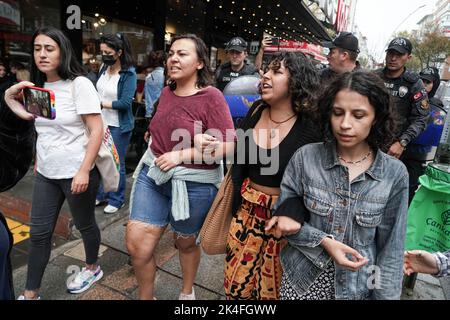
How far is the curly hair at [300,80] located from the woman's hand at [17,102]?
52.1 inches

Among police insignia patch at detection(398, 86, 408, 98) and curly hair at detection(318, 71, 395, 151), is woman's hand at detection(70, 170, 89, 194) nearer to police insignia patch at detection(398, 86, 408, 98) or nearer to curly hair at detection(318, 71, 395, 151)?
curly hair at detection(318, 71, 395, 151)

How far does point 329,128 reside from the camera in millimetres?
1587

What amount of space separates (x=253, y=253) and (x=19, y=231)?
2.80 m

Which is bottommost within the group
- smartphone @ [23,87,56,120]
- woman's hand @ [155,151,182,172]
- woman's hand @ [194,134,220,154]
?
woman's hand @ [155,151,182,172]

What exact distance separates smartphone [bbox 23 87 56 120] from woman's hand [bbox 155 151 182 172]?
2.22 ft

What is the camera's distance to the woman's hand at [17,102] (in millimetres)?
1699

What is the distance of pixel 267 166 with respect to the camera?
71.8 inches

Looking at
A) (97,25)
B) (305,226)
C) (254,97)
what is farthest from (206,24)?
(305,226)

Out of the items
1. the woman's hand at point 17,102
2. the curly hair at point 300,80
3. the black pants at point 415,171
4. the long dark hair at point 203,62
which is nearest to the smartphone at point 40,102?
the woman's hand at point 17,102

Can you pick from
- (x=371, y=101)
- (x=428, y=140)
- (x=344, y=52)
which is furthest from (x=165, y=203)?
(x=428, y=140)

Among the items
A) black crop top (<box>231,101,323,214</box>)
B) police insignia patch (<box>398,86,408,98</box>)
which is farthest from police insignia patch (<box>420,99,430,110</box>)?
black crop top (<box>231,101,323,214</box>)

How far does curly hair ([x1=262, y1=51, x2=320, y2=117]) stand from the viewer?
1815 millimetres

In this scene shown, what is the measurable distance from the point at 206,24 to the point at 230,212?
1036 cm

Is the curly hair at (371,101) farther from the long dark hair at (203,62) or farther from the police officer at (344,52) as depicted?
the police officer at (344,52)
